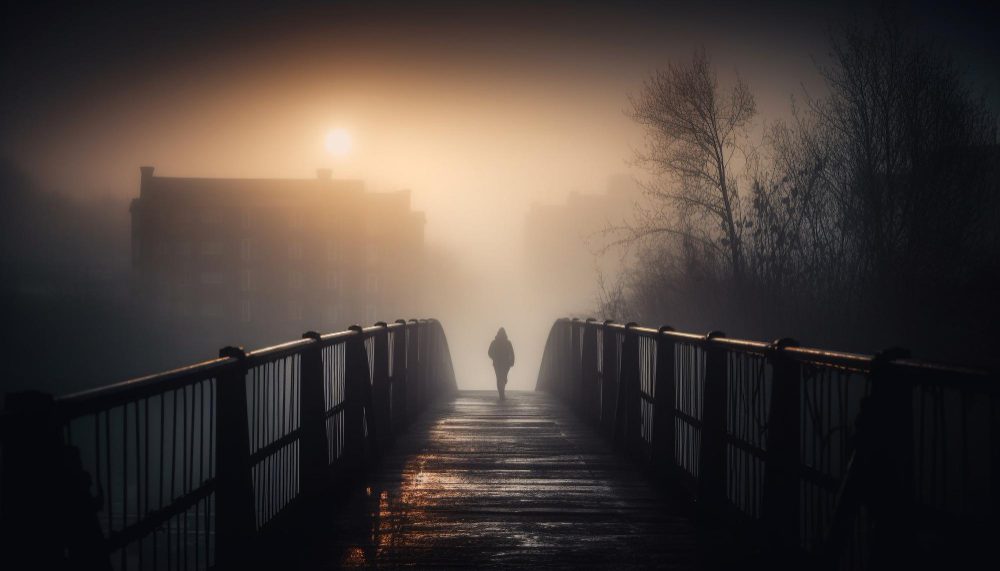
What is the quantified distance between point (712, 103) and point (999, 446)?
23058 millimetres

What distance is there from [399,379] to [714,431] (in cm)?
563

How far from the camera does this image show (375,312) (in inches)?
2857

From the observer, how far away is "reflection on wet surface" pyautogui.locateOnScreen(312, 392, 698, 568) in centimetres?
445

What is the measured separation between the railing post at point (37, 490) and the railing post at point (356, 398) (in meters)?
4.07

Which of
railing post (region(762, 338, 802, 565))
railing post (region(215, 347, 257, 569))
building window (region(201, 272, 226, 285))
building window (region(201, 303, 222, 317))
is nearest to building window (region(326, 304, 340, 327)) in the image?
building window (region(201, 303, 222, 317))

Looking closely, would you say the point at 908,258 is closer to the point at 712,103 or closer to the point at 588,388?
the point at 712,103

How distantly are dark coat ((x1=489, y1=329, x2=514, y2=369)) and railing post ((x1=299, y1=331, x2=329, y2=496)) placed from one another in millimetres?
13586

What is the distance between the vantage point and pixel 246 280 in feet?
234

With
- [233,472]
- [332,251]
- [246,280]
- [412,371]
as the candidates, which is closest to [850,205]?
[412,371]

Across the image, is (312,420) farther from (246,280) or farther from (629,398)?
(246,280)

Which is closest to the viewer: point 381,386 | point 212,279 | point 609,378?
point 381,386

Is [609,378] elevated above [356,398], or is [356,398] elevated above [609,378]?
[356,398]

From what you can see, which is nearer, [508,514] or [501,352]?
[508,514]

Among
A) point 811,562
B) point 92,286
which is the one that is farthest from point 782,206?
point 92,286
